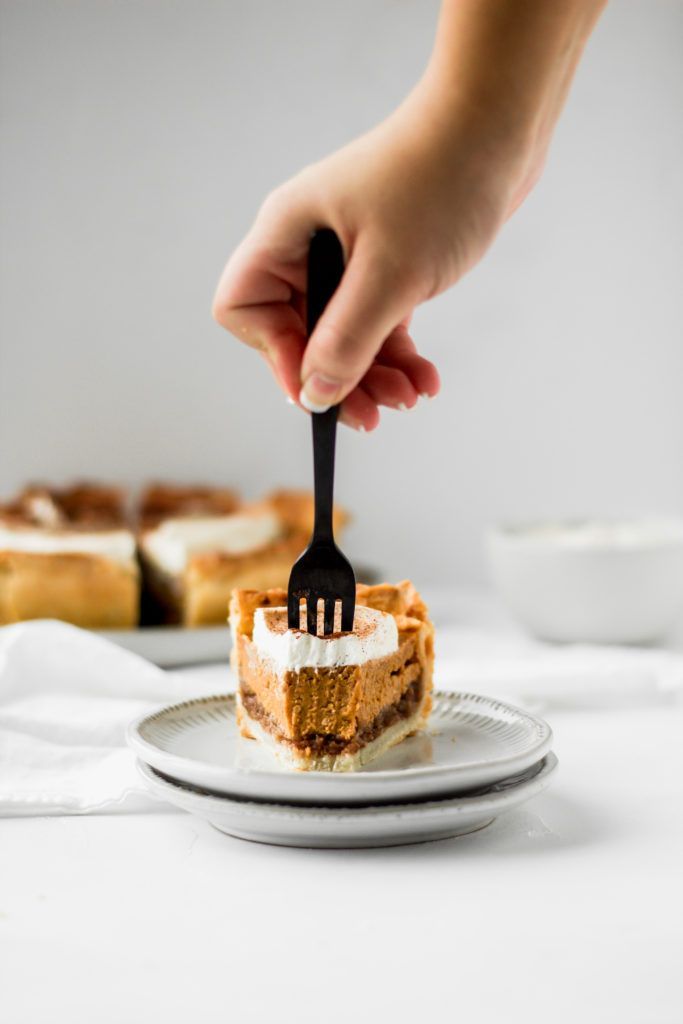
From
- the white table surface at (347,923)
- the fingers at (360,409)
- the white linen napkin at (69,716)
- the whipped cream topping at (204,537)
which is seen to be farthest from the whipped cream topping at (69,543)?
the white table surface at (347,923)

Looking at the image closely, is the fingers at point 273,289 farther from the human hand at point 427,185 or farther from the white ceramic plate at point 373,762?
the white ceramic plate at point 373,762

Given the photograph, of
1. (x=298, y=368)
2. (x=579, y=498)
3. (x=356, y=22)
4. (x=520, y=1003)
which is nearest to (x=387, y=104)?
(x=356, y=22)

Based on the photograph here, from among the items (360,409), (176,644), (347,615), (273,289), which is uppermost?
(273,289)

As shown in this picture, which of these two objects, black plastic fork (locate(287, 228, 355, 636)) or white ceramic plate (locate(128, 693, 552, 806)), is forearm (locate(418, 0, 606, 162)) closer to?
black plastic fork (locate(287, 228, 355, 636))

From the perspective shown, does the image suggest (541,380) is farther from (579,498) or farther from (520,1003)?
(520,1003)

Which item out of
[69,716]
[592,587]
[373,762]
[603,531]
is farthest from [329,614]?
[603,531]

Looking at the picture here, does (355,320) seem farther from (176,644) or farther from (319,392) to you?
(176,644)

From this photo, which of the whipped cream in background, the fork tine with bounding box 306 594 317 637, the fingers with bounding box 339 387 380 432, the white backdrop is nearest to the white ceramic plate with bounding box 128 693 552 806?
the fork tine with bounding box 306 594 317 637
